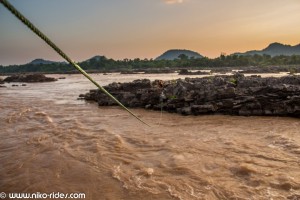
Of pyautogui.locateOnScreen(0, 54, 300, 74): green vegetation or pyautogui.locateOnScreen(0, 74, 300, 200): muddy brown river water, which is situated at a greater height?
pyautogui.locateOnScreen(0, 54, 300, 74): green vegetation

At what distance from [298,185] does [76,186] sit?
4.30 meters

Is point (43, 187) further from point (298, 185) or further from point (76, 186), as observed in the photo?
point (298, 185)

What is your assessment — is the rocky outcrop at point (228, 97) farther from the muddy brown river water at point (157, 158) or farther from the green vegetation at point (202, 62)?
the green vegetation at point (202, 62)

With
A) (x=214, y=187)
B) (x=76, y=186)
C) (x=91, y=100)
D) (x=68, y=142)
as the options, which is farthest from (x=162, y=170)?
(x=91, y=100)

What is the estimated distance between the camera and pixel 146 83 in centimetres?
1847

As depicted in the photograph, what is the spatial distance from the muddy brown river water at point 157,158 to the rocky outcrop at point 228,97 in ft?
2.87

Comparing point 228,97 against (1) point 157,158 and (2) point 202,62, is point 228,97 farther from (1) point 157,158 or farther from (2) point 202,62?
(2) point 202,62

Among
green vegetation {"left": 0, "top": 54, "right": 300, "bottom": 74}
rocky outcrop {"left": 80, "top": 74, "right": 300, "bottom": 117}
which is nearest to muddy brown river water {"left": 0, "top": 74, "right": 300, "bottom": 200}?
rocky outcrop {"left": 80, "top": 74, "right": 300, "bottom": 117}

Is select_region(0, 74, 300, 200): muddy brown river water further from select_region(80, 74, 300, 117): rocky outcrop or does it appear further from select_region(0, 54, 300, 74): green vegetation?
select_region(0, 54, 300, 74): green vegetation

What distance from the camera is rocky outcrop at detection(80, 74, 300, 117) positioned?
479 inches

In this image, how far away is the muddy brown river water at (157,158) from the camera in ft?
16.5

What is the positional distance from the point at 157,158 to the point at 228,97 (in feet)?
25.0

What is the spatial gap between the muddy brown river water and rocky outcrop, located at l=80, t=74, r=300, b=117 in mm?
875

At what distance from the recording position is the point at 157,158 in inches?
267
